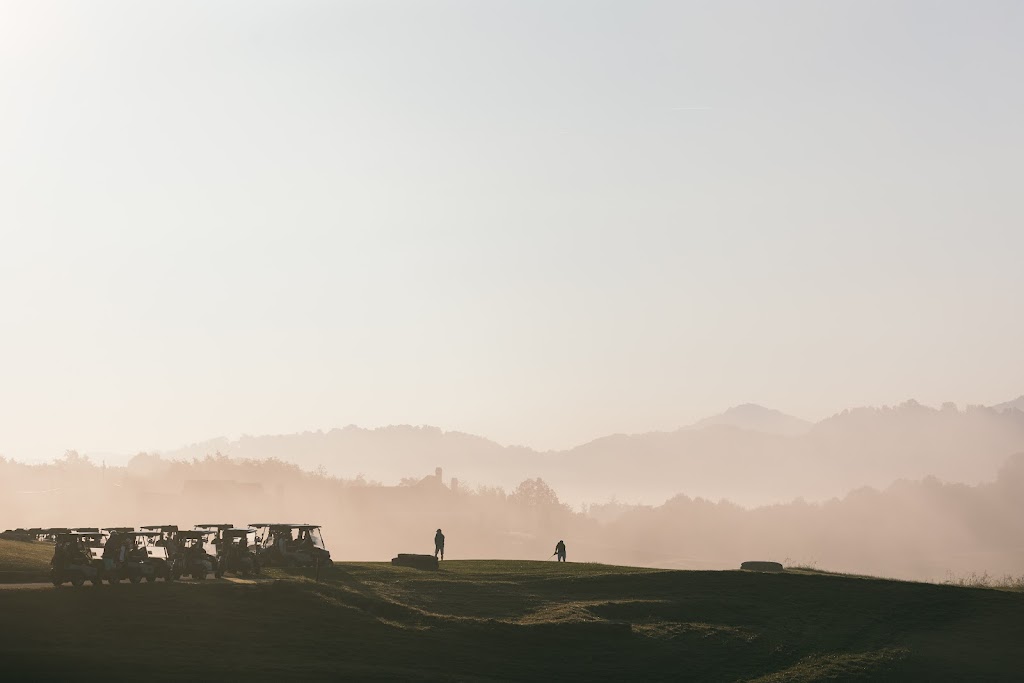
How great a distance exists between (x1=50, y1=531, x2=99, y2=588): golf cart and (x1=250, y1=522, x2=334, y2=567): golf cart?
1527 centimetres

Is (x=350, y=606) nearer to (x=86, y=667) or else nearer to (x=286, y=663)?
(x=286, y=663)

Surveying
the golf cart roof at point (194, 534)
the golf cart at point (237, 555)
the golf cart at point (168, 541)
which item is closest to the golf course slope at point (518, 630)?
the golf cart at point (237, 555)

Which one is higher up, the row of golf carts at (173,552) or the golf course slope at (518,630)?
the row of golf carts at (173,552)

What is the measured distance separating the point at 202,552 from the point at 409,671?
21.7 metres

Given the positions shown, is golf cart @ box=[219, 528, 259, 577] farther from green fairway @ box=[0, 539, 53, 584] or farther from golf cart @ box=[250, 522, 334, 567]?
green fairway @ box=[0, 539, 53, 584]

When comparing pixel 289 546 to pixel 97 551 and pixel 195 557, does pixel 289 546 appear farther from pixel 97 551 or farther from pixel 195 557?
pixel 97 551

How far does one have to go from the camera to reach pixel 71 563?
5372 cm

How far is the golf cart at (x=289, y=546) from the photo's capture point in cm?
6906

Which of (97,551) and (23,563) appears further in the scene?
→ (23,563)

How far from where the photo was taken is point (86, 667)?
40.0 m

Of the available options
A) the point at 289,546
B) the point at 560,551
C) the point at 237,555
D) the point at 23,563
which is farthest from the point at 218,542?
the point at 560,551

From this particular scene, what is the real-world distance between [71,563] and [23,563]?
11.1m

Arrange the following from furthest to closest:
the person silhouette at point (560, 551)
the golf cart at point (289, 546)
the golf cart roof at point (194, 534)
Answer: the person silhouette at point (560, 551)
the golf cart at point (289, 546)
the golf cart roof at point (194, 534)

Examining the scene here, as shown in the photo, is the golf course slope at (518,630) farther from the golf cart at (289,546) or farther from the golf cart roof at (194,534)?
the golf cart at (289,546)
